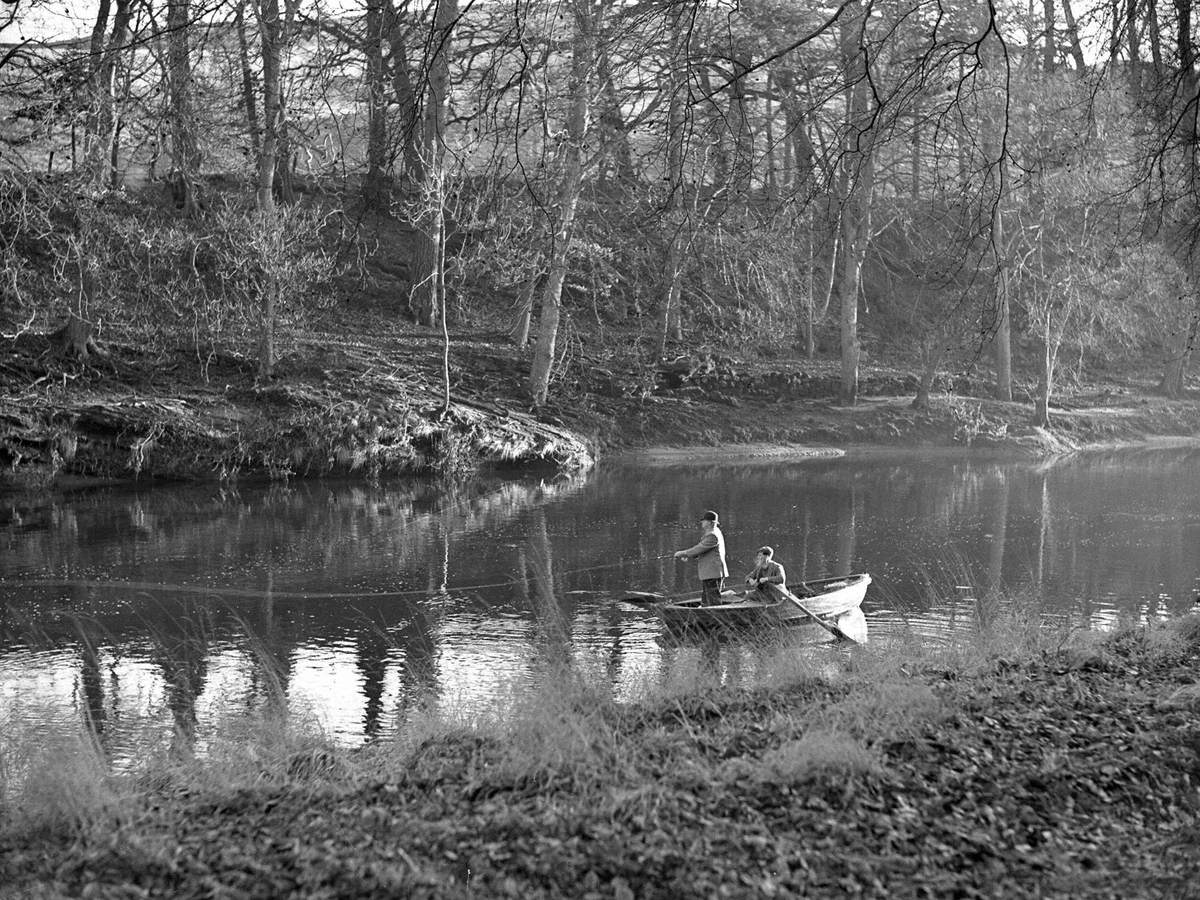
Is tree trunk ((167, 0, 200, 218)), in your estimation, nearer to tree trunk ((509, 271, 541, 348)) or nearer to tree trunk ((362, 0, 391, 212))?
tree trunk ((362, 0, 391, 212))

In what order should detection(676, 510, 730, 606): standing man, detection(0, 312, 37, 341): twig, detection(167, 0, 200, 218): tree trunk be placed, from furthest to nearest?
detection(0, 312, 37, 341): twig → detection(676, 510, 730, 606): standing man → detection(167, 0, 200, 218): tree trunk

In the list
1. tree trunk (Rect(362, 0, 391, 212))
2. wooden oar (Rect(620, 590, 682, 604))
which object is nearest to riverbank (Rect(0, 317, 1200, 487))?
wooden oar (Rect(620, 590, 682, 604))

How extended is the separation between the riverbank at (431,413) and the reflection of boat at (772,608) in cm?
1518

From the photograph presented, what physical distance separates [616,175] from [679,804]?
86.1 ft

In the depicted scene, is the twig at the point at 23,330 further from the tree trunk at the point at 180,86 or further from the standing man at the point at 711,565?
the tree trunk at the point at 180,86

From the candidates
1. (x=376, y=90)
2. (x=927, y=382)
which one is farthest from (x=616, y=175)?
(x=376, y=90)

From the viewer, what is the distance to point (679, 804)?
561 centimetres

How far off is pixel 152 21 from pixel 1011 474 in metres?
29.6

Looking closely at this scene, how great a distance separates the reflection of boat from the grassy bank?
5596 millimetres

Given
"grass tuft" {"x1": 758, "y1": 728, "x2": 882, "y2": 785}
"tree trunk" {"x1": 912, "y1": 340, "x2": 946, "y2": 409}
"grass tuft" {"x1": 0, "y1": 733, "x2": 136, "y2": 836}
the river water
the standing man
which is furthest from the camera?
"tree trunk" {"x1": 912, "y1": 340, "x2": 946, "y2": 409}

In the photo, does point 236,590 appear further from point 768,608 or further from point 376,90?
point 376,90

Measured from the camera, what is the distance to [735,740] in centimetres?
682

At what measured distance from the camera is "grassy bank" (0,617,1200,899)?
492 cm

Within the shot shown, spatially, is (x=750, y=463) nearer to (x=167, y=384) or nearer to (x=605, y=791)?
(x=167, y=384)
